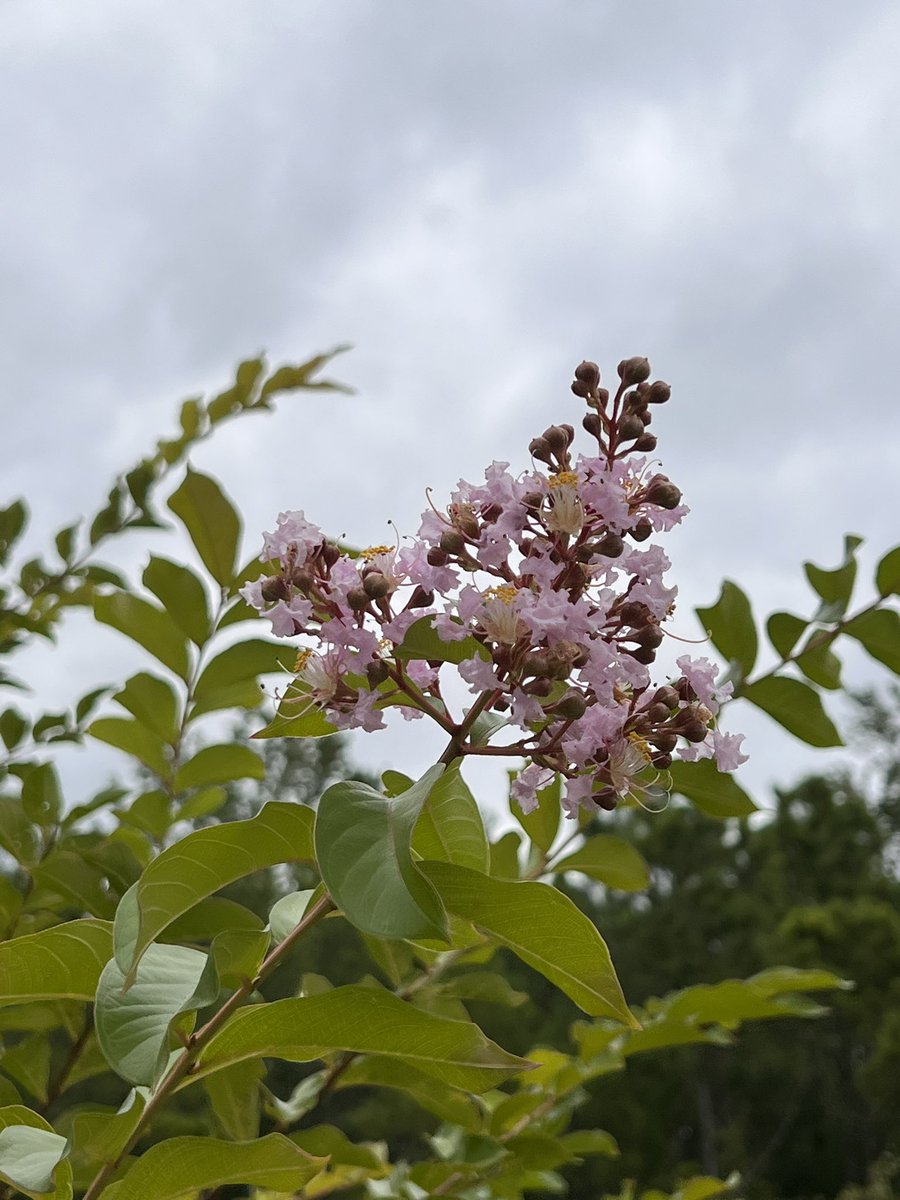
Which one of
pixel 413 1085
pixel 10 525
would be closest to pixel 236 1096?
pixel 413 1085

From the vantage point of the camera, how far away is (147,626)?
1548 mm

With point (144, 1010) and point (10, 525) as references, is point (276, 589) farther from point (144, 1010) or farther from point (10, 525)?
point (10, 525)

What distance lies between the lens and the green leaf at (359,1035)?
0.79 m

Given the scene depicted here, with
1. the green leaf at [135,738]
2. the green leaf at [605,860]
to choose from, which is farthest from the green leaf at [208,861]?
the green leaf at [135,738]

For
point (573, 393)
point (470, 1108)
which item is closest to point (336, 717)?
point (573, 393)

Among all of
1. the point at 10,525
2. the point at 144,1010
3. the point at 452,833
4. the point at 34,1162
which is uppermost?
the point at 10,525

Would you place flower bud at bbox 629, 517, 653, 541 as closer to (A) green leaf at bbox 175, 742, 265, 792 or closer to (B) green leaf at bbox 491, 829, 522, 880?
(B) green leaf at bbox 491, 829, 522, 880

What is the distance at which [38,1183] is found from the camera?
75cm

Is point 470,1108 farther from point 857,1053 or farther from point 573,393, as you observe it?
point 857,1053

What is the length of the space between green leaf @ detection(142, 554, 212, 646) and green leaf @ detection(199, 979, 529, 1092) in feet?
2.52

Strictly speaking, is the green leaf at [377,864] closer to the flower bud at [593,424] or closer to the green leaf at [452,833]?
the green leaf at [452,833]

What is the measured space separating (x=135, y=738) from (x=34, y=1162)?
95 cm

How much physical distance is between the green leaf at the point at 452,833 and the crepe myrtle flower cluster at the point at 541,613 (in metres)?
0.09

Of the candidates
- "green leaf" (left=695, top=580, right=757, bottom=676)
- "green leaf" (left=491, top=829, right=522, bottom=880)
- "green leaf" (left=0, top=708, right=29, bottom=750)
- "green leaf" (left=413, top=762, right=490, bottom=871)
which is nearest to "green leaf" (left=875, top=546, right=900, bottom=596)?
"green leaf" (left=695, top=580, right=757, bottom=676)
